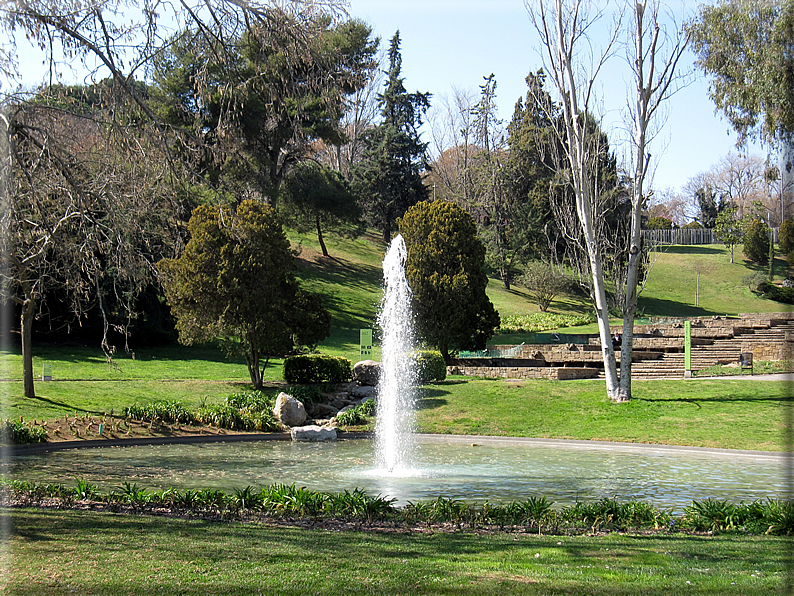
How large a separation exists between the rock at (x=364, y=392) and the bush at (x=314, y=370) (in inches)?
37.2

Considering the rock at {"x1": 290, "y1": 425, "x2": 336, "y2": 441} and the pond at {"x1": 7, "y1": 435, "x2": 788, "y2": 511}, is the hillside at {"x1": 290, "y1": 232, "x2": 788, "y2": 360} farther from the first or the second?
the pond at {"x1": 7, "y1": 435, "x2": 788, "y2": 511}

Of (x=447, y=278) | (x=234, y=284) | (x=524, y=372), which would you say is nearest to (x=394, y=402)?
(x=234, y=284)

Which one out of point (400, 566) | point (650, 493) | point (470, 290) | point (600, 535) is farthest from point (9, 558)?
point (470, 290)

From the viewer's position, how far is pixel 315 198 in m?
40.1

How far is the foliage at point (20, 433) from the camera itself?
14.3m

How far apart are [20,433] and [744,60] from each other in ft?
81.5

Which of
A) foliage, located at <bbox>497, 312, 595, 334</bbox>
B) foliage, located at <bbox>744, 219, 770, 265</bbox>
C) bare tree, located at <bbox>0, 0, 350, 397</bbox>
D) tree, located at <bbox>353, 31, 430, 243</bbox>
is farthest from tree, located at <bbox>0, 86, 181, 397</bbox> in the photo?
foliage, located at <bbox>744, 219, 770, 265</bbox>

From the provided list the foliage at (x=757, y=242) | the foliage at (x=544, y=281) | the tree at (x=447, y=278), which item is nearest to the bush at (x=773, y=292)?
the foliage at (x=757, y=242)

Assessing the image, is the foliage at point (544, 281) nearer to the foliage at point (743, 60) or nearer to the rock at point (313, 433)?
the foliage at point (743, 60)

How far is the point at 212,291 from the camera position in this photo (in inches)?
838

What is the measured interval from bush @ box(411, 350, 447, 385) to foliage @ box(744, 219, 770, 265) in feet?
125

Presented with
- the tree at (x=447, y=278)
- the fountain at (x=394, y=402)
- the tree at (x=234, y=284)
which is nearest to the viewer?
the fountain at (x=394, y=402)

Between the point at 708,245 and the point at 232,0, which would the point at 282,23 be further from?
the point at 708,245

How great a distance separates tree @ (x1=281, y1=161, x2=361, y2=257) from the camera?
131ft
